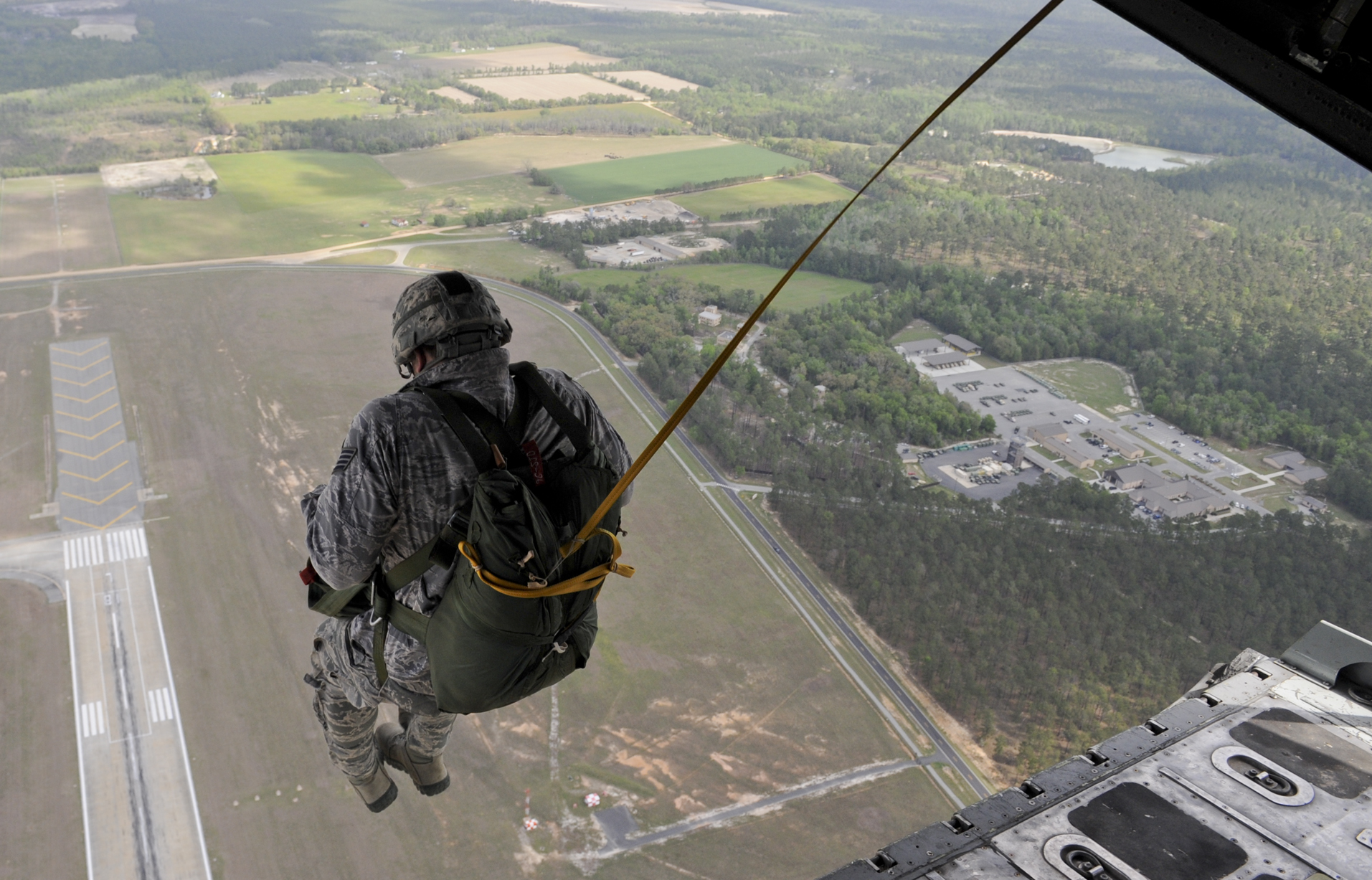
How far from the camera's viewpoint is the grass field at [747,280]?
49.0 m

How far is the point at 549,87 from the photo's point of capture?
82625mm

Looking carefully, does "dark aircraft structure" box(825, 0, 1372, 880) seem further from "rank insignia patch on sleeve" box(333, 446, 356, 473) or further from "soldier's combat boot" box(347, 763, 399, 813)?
"rank insignia patch on sleeve" box(333, 446, 356, 473)

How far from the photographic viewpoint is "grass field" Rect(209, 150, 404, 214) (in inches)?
2270

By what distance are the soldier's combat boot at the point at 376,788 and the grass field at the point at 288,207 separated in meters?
52.2

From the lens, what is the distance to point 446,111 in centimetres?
7388

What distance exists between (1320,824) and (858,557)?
29.2 metres

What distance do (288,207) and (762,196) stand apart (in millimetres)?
30240

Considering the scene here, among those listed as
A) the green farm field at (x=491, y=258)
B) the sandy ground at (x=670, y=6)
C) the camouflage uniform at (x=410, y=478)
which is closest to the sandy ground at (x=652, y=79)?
the sandy ground at (x=670, y=6)

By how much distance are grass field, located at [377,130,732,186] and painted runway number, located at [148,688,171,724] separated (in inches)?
1649

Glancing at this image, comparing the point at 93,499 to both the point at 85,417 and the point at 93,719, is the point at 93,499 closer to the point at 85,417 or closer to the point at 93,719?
the point at 85,417

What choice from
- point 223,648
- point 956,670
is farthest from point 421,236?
point 956,670

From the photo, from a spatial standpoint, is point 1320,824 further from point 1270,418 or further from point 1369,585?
point 1270,418

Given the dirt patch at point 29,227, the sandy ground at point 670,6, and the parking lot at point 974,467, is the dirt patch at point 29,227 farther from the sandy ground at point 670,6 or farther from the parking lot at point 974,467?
the sandy ground at point 670,6

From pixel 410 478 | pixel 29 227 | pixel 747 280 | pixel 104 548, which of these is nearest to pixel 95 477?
pixel 104 548
